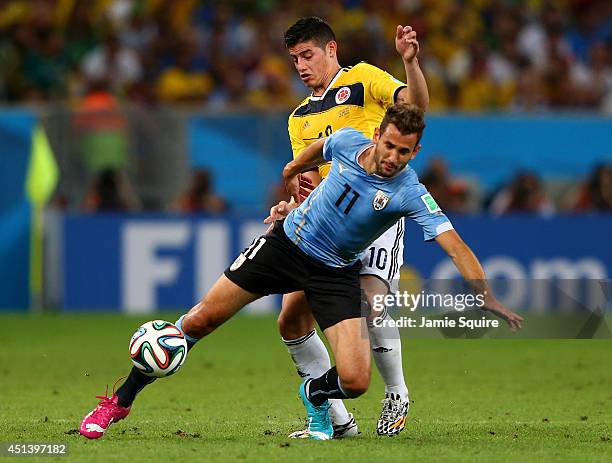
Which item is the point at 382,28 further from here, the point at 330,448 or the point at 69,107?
the point at 330,448

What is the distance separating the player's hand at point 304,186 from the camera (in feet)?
27.9

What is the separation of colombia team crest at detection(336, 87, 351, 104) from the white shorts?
0.84 metres

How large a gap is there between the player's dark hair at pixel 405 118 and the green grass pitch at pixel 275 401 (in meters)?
1.74

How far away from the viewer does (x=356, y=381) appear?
7574 mm

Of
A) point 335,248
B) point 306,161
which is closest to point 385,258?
point 335,248

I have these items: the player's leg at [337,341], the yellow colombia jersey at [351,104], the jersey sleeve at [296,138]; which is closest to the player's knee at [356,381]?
the player's leg at [337,341]

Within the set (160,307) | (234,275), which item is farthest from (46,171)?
(234,275)

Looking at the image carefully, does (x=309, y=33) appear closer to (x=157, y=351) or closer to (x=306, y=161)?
(x=306, y=161)

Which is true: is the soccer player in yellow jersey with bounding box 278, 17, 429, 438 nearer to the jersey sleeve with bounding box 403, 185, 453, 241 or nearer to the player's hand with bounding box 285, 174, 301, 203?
the player's hand with bounding box 285, 174, 301, 203

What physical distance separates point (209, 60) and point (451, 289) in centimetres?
1160

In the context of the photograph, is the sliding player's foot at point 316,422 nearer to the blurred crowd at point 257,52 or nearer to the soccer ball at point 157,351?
the soccer ball at point 157,351

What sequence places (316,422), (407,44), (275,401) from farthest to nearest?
(275,401) < (316,422) < (407,44)

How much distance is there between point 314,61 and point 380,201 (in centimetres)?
138

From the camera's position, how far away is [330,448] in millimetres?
7492
